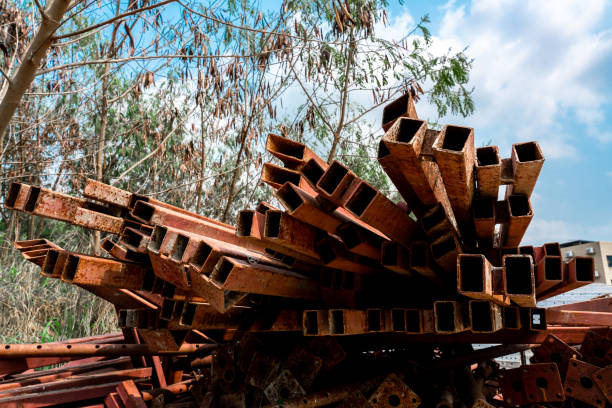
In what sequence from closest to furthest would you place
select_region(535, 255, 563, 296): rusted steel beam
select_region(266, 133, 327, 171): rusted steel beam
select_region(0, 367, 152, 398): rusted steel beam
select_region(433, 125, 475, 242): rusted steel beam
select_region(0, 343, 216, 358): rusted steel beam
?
select_region(433, 125, 475, 242): rusted steel beam < select_region(535, 255, 563, 296): rusted steel beam < select_region(266, 133, 327, 171): rusted steel beam < select_region(0, 343, 216, 358): rusted steel beam < select_region(0, 367, 152, 398): rusted steel beam

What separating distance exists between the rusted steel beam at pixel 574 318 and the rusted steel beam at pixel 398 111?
1.54 m

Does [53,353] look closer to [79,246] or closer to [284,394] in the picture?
[284,394]

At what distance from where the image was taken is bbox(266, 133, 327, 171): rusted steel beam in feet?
8.34

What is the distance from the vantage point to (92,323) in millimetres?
9609

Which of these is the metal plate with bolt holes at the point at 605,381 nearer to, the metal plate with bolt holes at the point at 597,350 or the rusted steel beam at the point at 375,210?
the metal plate with bolt holes at the point at 597,350

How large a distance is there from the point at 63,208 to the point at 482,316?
2464 mm

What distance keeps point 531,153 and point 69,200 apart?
2.59 meters

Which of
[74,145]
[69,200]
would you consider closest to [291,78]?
[74,145]

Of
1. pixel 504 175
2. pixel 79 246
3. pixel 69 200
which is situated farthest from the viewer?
pixel 79 246

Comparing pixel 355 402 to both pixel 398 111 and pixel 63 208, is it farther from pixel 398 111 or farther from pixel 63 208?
pixel 63 208

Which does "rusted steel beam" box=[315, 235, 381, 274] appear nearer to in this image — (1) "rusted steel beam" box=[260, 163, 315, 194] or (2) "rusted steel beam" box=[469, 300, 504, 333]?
(1) "rusted steel beam" box=[260, 163, 315, 194]

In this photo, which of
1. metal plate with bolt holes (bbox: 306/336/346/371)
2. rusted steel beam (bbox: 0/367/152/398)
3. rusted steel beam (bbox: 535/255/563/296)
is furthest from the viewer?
rusted steel beam (bbox: 0/367/152/398)

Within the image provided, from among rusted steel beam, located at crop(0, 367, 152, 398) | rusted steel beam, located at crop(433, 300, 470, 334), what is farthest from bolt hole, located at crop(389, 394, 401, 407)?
rusted steel beam, located at crop(0, 367, 152, 398)

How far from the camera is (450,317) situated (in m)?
2.22
